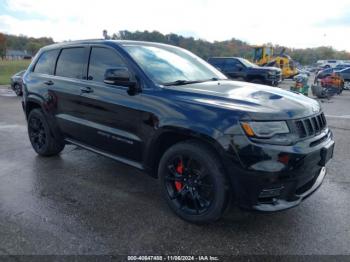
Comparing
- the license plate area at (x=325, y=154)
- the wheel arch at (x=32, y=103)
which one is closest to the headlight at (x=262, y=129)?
the license plate area at (x=325, y=154)

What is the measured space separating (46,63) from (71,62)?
82 cm

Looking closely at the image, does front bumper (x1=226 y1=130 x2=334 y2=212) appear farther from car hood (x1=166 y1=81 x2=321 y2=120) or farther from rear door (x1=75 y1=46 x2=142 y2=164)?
rear door (x1=75 y1=46 x2=142 y2=164)

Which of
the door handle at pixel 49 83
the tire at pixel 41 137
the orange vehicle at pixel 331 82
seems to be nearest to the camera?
the door handle at pixel 49 83

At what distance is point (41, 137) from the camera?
17.1ft

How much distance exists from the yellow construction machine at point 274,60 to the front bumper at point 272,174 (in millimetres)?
23881

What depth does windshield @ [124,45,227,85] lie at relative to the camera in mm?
3586

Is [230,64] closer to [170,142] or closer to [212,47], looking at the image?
[170,142]

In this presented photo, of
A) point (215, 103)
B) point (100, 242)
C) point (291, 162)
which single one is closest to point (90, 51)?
point (215, 103)

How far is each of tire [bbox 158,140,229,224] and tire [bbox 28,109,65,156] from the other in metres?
2.45

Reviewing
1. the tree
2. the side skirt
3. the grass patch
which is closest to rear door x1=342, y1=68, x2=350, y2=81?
the side skirt

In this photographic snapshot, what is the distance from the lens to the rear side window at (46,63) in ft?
16.0

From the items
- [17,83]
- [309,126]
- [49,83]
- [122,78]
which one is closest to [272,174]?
[309,126]

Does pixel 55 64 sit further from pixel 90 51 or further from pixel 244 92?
pixel 244 92

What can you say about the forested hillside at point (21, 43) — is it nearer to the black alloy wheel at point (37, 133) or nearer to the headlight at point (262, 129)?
the black alloy wheel at point (37, 133)
